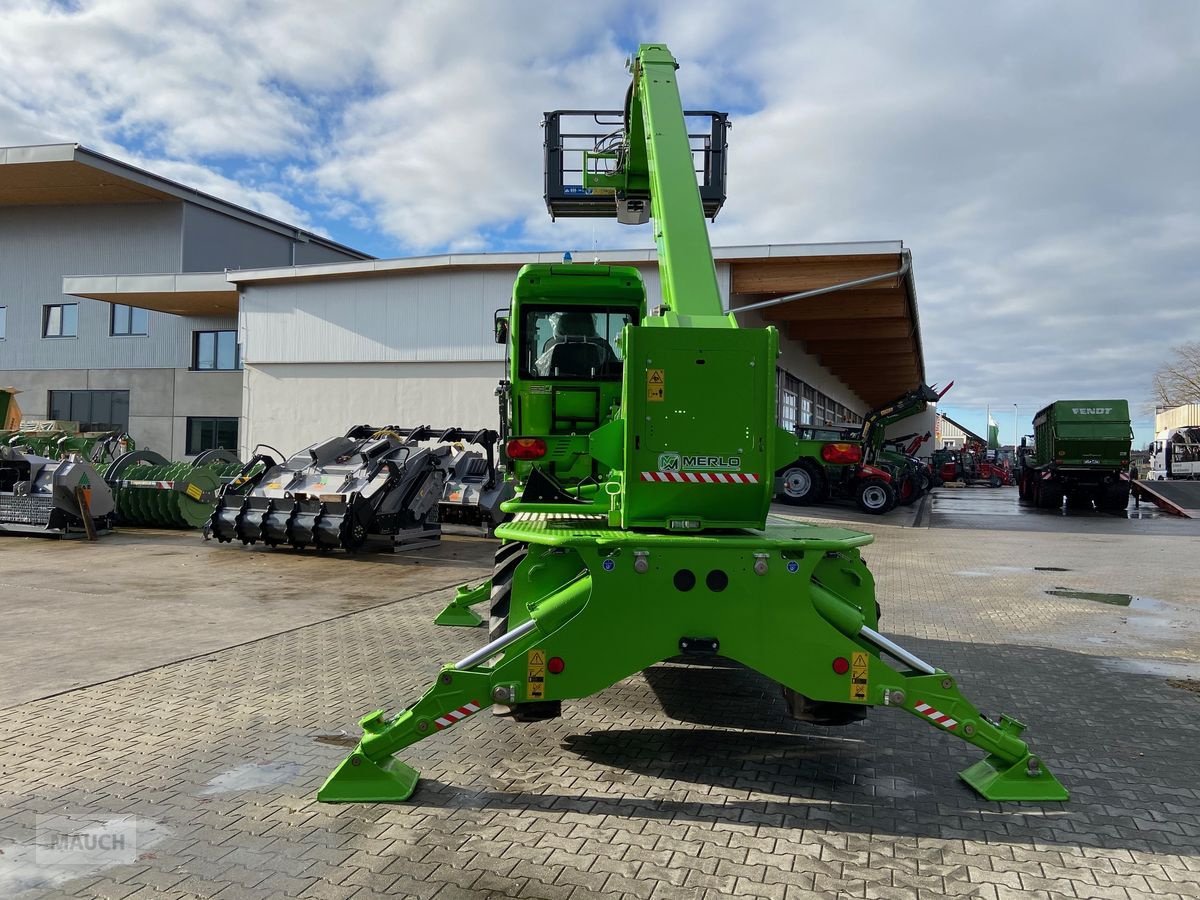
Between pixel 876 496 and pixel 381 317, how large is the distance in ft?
45.6

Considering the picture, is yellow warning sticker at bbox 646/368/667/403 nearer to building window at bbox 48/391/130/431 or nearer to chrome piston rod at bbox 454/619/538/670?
chrome piston rod at bbox 454/619/538/670

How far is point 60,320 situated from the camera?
33000 millimetres

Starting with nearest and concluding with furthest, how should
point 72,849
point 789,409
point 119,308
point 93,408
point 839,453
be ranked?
point 72,849 → point 839,453 → point 789,409 → point 93,408 → point 119,308

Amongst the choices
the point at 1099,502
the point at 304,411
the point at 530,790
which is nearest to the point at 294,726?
the point at 530,790

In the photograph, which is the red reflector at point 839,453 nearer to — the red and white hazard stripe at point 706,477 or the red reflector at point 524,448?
the red and white hazard stripe at point 706,477

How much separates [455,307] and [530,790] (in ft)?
65.0

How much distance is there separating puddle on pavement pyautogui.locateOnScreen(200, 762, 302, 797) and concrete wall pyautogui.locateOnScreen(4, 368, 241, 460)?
90.4ft

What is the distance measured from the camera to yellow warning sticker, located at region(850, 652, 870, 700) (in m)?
4.02

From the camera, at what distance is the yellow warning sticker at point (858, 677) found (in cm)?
402

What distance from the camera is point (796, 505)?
881 inches

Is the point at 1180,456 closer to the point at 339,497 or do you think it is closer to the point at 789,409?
the point at 789,409

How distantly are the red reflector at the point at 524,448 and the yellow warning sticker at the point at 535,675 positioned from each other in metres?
3.30

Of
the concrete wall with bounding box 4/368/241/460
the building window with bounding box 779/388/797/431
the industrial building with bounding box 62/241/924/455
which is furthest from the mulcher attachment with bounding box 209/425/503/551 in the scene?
the concrete wall with bounding box 4/368/241/460

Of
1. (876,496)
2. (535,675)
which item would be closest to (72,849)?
(535,675)
